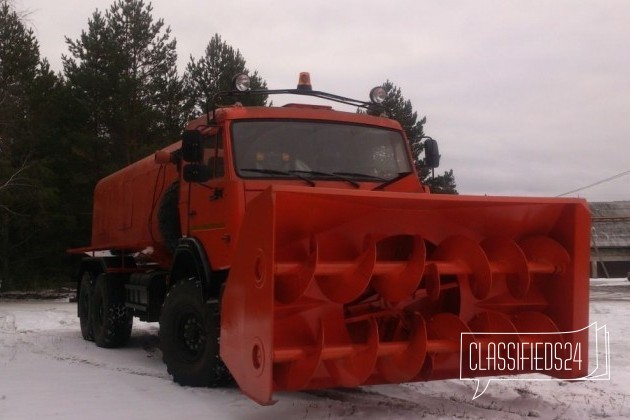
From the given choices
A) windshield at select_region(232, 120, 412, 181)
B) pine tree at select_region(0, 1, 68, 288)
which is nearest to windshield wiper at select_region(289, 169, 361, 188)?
windshield at select_region(232, 120, 412, 181)

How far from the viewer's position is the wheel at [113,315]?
977 cm

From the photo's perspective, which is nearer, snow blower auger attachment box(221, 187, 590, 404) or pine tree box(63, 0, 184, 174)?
snow blower auger attachment box(221, 187, 590, 404)

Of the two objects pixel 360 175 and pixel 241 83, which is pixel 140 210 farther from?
pixel 360 175

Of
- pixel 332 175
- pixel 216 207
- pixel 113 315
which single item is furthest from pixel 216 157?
pixel 113 315

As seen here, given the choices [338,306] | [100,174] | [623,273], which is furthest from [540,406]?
[623,273]

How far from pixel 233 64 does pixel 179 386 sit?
2251 cm

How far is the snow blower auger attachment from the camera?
455 cm

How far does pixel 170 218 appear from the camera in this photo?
24.8 ft

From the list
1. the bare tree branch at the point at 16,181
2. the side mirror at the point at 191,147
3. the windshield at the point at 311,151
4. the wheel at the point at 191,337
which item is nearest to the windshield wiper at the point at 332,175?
the windshield at the point at 311,151

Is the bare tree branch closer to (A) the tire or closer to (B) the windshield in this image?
(A) the tire

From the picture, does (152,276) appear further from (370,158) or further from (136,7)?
(136,7)

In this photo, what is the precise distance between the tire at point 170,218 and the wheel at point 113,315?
2.56 metres
